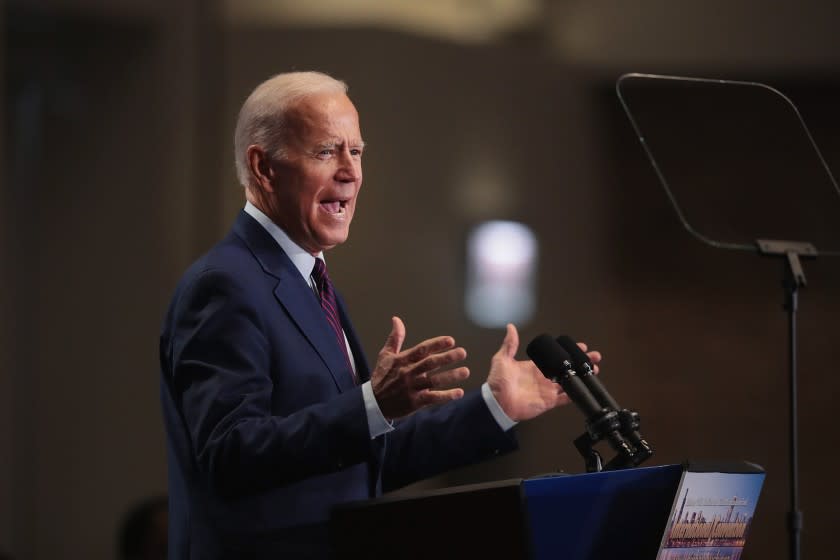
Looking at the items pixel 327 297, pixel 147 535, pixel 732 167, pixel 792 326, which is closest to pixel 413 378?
pixel 327 297

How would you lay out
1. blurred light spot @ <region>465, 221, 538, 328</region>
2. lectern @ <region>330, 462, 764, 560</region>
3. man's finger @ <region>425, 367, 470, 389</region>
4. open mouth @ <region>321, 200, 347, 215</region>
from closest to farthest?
lectern @ <region>330, 462, 764, 560</region> → man's finger @ <region>425, 367, 470, 389</region> → open mouth @ <region>321, 200, 347, 215</region> → blurred light spot @ <region>465, 221, 538, 328</region>

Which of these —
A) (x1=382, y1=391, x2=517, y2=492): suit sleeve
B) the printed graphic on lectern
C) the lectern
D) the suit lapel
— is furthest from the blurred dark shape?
the printed graphic on lectern

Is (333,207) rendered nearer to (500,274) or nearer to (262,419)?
(262,419)

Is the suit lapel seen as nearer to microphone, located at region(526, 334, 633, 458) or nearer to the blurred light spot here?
microphone, located at region(526, 334, 633, 458)

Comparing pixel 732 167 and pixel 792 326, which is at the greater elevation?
pixel 732 167

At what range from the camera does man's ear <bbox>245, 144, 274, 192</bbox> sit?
77.5 inches

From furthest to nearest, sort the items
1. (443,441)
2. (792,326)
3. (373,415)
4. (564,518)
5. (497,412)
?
(792,326) → (443,441) → (497,412) → (373,415) → (564,518)

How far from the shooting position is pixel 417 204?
441 cm

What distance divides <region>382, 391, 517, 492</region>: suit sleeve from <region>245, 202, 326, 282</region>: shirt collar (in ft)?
1.00

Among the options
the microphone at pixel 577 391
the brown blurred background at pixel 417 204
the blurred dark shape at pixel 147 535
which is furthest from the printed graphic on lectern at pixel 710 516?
the brown blurred background at pixel 417 204

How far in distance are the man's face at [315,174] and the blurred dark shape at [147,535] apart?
72.8 inches

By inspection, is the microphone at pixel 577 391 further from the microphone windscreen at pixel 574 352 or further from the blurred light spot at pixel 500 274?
the blurred light spot at pixel 500 274

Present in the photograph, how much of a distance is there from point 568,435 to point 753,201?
1.81m

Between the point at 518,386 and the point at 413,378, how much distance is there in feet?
0.66
